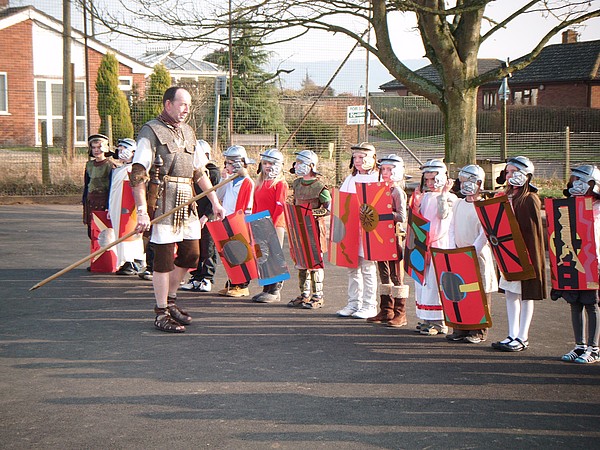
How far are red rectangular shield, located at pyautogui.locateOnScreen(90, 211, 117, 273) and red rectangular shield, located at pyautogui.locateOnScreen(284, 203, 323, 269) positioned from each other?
8.86 feet

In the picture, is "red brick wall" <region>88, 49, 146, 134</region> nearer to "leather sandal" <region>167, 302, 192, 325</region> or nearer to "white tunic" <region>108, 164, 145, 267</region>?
"white tunic" <region>108, 164, 145, 267</region>

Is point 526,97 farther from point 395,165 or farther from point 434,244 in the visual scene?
point 434,244

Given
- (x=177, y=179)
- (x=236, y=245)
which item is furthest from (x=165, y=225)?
(x=236, y=245)

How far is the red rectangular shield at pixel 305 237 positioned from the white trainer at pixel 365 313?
707 mm

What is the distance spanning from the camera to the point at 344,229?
8258 millimetres

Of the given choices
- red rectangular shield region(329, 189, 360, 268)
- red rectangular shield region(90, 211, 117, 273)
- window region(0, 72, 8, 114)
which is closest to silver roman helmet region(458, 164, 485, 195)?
red rectangular shield region(329, 189, 360, 268)

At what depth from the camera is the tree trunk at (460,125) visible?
14555 millimetres

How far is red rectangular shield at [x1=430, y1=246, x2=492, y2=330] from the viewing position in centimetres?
696

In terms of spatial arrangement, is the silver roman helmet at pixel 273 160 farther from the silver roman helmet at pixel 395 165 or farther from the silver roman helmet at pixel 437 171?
the silver roman helmet at pixel 437 171

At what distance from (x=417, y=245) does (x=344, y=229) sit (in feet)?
2.84

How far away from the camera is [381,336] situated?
750cm

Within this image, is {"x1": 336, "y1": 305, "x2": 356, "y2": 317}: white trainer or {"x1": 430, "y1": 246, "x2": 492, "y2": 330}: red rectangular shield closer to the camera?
{"x1": 430, "y1": 246, "x2": 492, "y2": 330}: red rectangular shield

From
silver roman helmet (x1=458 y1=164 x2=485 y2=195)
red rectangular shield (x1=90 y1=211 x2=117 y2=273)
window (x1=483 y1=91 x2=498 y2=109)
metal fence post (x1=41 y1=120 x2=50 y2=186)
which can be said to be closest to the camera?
silver roman helmet (x1=458 y1=164 x2=485 y2=195)

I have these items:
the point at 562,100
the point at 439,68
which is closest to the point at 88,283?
the point at 439,68
